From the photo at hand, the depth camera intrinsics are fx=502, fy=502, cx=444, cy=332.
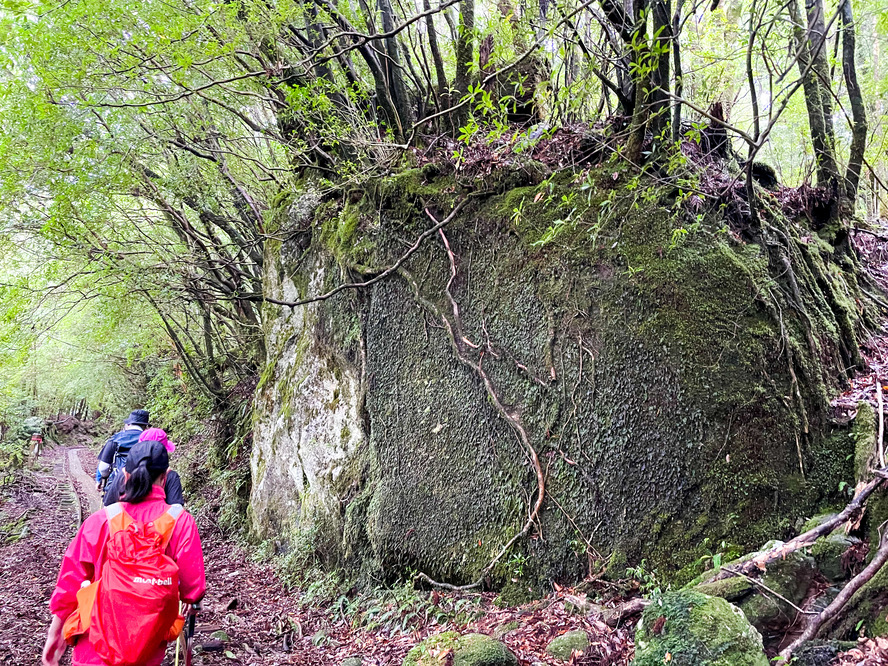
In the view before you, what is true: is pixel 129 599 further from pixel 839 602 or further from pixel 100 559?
pixel 839 602

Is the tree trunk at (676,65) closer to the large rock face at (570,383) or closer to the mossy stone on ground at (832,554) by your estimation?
the large rock face at (570,383)

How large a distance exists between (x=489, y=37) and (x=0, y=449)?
A: 20459 mm

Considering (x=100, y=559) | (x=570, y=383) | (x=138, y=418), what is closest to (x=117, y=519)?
(x=100, y=559)

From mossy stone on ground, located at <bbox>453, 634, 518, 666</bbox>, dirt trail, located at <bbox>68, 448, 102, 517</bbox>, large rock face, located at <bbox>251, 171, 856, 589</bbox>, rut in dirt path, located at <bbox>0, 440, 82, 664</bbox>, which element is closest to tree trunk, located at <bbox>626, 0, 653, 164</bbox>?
large rock face, located at <bbox>251, 171, 856, 589</bbox>

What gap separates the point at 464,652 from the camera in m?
3.29

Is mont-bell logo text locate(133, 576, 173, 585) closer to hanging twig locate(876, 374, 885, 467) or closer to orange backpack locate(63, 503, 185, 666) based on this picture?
orange backpack locate(63, 503, 185, 666)

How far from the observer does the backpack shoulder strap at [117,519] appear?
2.71 meters

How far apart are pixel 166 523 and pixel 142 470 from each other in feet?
1.07

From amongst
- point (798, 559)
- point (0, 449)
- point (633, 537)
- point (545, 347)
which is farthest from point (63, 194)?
point (0, 449)

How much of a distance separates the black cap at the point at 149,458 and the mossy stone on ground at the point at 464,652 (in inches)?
86.4

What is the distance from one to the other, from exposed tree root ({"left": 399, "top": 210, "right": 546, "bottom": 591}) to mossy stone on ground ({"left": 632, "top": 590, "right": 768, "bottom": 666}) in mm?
1845

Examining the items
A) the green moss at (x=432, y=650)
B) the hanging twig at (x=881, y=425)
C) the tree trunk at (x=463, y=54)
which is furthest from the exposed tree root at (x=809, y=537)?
the tree trunk at (x=463, y=54)

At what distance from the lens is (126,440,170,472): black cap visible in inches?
111

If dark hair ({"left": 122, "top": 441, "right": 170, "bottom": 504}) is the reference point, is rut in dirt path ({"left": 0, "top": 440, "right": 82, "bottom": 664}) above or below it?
below
